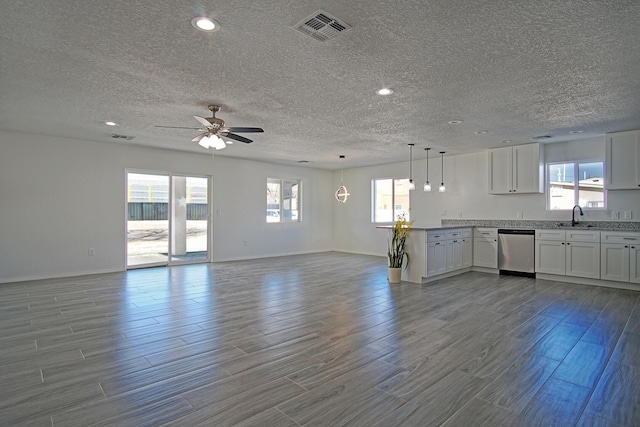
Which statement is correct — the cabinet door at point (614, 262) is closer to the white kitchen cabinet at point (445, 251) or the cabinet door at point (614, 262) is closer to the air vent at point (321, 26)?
the white kitchen cabinet at point (445, 251)

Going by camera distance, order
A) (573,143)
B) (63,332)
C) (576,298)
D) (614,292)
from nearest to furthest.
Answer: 1. (63,332)
2. (576,298)
3. (614,292)
4. (573,143)

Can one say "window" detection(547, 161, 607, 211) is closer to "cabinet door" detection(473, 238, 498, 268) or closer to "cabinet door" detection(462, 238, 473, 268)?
"cabinet door" detection(473, 238, 498, 268)

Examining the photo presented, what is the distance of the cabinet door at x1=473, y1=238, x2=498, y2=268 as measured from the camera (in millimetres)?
6637

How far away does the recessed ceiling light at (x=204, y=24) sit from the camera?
236cm

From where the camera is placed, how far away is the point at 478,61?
118 inches

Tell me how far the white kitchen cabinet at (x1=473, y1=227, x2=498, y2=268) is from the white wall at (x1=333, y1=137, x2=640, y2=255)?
0.68 meters

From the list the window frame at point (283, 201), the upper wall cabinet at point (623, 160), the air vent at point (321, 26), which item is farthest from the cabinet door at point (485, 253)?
the air vent at point (321, 26)

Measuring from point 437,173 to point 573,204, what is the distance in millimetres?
2784

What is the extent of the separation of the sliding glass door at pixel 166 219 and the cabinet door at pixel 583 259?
23.7 feet

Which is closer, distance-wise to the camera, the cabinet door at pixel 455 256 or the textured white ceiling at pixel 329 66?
the textured white ceiling at pixel 329 66

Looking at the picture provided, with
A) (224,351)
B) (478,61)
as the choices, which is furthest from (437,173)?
(224,351)

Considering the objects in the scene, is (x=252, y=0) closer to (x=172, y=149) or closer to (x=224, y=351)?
(x=224, y=351)

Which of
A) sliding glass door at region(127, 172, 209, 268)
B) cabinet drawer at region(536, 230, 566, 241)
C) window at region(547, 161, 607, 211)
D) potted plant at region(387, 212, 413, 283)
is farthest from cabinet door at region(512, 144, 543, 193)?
sliding glass door at region(127, 172, 209, 268)

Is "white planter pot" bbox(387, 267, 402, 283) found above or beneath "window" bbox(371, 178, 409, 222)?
beneath
